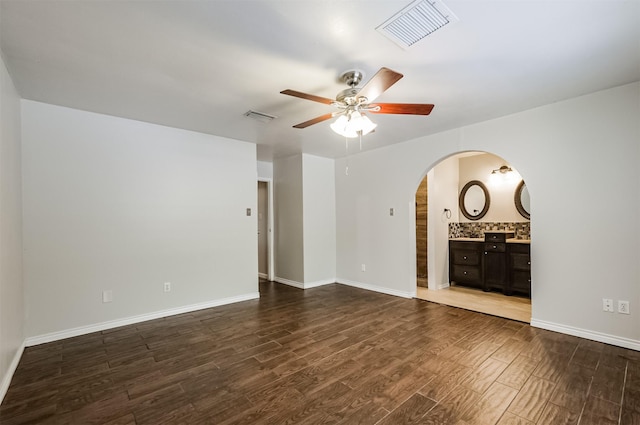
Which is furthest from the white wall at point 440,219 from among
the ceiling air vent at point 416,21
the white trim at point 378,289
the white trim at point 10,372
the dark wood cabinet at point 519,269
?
the white trim at point 10,372

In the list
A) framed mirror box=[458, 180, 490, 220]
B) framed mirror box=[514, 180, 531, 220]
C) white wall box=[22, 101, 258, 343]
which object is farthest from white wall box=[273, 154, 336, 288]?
framed mirror box=[514, 180, 531, 220]

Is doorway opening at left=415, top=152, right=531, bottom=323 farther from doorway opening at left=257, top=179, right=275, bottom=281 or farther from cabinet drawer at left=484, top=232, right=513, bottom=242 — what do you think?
doorway opening at left=257, top=179, right=275, bottom=281

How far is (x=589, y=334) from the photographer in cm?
299

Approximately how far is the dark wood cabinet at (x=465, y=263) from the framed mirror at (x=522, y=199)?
968mm

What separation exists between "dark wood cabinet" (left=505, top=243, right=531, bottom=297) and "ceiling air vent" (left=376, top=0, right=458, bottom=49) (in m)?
4.02

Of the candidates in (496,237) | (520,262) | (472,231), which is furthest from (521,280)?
(472,231)

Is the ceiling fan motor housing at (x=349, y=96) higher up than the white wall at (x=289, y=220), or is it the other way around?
the ceiling fan motor housing at (x=349, y=96)

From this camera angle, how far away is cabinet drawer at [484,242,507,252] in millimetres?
4809

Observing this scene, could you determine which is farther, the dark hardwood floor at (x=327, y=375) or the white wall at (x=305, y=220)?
the white wall at (x=305, y=220)

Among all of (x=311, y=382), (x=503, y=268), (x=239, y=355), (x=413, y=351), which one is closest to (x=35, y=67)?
(x=239, y=355)

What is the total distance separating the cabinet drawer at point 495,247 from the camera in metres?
4.81

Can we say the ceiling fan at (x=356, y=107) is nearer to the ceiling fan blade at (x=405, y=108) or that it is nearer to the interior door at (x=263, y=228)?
the ceiling fan blade at (x=405, y=108)

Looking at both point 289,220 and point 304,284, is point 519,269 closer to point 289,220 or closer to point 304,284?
point 304,284

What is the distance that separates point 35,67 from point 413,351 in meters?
4.08
